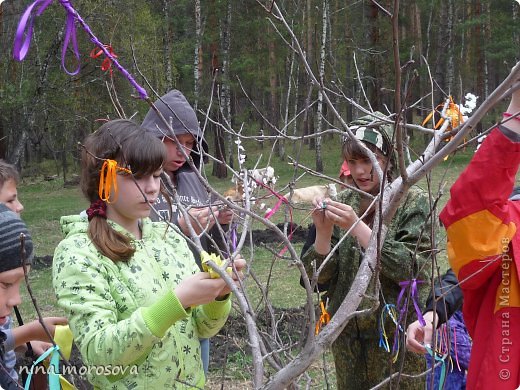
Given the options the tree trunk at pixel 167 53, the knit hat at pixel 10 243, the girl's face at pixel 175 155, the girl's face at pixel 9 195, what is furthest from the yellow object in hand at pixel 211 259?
the tree trunk at pixel 167 53

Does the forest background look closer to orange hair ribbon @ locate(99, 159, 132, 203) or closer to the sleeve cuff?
orange hair ribbon @ locate(99, 159, 132, 203)

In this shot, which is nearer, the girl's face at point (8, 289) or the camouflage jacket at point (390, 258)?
the girl's face at point (8, 289)

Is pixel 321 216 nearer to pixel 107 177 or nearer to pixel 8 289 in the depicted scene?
pixel 107 177

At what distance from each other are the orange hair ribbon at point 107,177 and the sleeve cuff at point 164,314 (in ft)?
1.19

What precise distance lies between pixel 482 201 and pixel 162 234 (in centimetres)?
96

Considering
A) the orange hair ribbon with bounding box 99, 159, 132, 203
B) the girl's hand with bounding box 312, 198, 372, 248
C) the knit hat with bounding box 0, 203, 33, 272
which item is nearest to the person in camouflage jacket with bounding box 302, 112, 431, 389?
the girl's hand with bounding box 312, 198, 372, 248

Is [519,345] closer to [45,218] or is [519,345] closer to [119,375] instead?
[119,375]

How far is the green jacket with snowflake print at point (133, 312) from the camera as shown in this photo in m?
1.65

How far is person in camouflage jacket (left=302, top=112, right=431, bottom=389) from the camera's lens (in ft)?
Result: 7.75

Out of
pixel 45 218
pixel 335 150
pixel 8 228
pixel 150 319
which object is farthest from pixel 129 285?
pixel 335 150

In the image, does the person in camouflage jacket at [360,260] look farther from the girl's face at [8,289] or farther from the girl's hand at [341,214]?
the girl's face at [8,289]

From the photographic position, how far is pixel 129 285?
1830 millimetres

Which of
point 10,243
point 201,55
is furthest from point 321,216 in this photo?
point 201,55

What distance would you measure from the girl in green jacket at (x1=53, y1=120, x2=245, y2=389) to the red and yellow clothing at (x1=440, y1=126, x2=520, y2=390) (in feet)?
2.07
